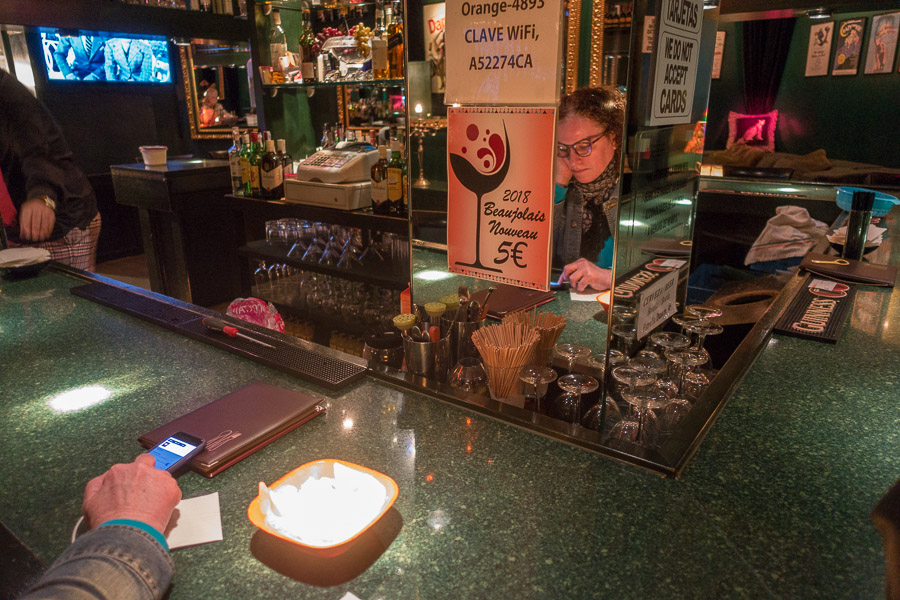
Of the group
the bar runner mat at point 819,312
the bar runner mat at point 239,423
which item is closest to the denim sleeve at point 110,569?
the bar runner mat at point 239,423

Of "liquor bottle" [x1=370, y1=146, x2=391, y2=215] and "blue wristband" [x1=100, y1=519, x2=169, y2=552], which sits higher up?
"liquor bottle" [x1=370, y1=146, x2=391, y2=215]

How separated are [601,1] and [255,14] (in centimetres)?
316

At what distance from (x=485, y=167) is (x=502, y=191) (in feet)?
0.20

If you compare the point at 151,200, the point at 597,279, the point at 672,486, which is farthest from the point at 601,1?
the point at 151,200

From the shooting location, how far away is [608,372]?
115 centimetres

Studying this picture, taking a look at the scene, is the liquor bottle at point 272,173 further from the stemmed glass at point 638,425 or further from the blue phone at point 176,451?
the stemmed glass at point 638,425

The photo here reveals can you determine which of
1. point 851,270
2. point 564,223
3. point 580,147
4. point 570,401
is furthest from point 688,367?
point 851,270

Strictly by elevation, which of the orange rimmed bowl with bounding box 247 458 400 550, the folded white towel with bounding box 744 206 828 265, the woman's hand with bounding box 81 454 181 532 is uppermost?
the woman's hand with bounding box 81 454 181 532

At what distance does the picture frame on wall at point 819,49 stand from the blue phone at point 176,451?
8.32 metres

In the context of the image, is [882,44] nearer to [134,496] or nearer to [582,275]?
[582,275]

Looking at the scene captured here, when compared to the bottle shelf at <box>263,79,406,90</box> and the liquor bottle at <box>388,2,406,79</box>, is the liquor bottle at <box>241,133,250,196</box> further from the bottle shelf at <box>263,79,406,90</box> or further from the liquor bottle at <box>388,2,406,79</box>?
the liquor bottle at <box>388,2,406,79</box>

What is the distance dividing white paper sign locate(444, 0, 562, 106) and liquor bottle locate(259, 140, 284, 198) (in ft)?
7.93

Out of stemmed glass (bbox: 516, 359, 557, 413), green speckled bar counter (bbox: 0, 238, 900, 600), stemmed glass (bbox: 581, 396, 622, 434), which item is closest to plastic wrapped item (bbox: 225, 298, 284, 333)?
green speckled bar counter (bbox: 0, 238, 900, 600)

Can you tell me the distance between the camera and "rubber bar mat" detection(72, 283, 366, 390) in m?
1.35
